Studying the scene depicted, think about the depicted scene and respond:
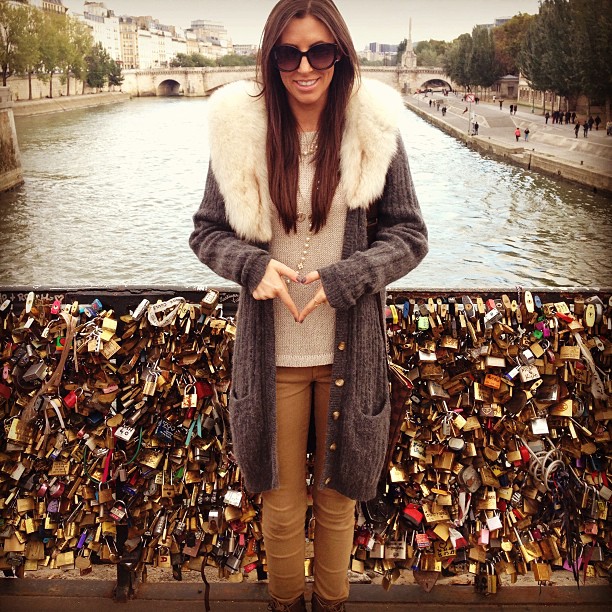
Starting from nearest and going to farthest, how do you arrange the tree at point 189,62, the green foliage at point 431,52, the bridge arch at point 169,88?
the bridge arch at point 169,88 → the green foliage at point 431,52 → the tree at point 189,62

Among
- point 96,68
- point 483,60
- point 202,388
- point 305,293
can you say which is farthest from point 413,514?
point 96,68

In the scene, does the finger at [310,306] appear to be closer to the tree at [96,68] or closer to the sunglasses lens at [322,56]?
the sunglasses lens at [322,56]

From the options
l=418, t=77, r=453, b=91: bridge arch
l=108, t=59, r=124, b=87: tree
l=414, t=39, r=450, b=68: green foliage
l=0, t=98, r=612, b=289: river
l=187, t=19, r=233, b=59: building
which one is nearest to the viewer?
l=0, t=98, r=612, b=289: river

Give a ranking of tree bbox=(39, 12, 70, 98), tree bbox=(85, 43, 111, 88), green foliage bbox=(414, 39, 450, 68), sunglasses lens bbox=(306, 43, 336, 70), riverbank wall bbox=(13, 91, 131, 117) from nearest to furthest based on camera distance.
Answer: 1. sunglasses lens bbox=(306, 43, 336, 70)
2. riverbank wall bbox=(13, 91, 131, 117)
3. tree bbox=(39, 12, 70, 98)
4. tree bbox=(85, 43, 111, 88)
5. green foliage bbox=(414, 39, 450, 68)

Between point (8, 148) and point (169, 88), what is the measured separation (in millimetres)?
49143

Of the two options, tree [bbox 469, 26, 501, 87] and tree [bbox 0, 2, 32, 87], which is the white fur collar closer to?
tree [bbox 0, 2, 32, 87]

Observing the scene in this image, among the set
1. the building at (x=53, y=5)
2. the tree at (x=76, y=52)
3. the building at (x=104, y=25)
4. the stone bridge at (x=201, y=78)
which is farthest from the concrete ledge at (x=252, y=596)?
the building at (x=104, y=25)

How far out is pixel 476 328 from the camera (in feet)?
5.75

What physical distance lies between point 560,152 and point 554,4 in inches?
406

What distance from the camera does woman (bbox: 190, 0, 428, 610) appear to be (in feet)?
4.39

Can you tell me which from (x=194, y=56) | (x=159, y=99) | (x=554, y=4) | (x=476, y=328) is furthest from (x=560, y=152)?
(x=194, y=56)

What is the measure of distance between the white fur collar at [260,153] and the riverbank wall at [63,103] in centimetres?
3159

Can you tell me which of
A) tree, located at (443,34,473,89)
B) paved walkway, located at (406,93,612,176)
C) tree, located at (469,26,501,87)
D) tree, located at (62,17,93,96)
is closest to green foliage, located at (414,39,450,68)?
tree, located at (443,34,473,89)

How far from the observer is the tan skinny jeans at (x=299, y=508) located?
1.47 m
